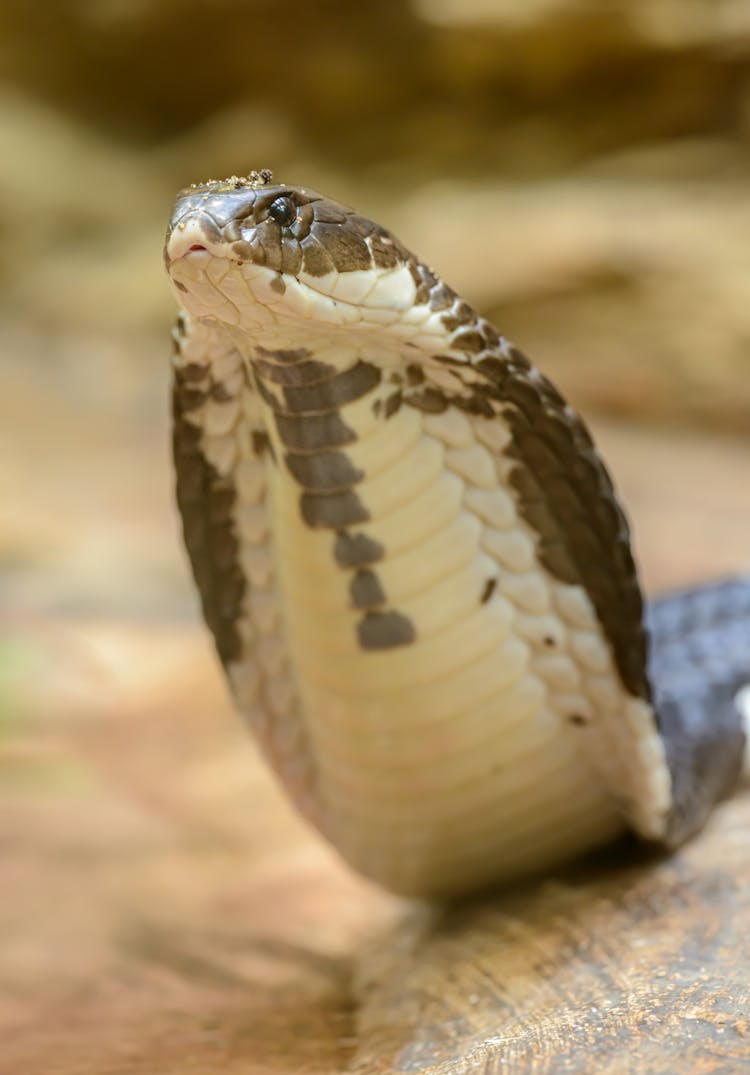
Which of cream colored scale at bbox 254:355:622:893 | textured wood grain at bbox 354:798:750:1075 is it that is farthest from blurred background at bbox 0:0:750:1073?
cream colored scale at bbox 254:355:622:893

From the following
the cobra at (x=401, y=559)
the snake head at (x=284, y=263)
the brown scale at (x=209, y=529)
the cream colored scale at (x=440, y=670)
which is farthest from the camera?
the brown scale at (x=209, y=529)

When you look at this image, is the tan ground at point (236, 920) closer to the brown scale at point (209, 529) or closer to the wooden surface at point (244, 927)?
the wooden surface at point (244, 927)

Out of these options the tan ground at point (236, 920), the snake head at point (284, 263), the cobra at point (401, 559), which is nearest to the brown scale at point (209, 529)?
the cobra at point (401, 559)

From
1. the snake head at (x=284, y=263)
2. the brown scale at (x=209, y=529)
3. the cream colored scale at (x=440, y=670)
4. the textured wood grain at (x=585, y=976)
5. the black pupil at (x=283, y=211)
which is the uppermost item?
the black pupil at (x=283, y=211)

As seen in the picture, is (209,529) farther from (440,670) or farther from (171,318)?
(171,318)

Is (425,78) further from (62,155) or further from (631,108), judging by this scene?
(62,155)

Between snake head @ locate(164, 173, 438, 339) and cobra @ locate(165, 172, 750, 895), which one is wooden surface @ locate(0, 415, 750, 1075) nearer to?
cobra @ locate(165, 172, 750, 895)

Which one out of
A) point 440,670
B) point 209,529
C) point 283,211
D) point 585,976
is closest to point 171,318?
point 209,529
